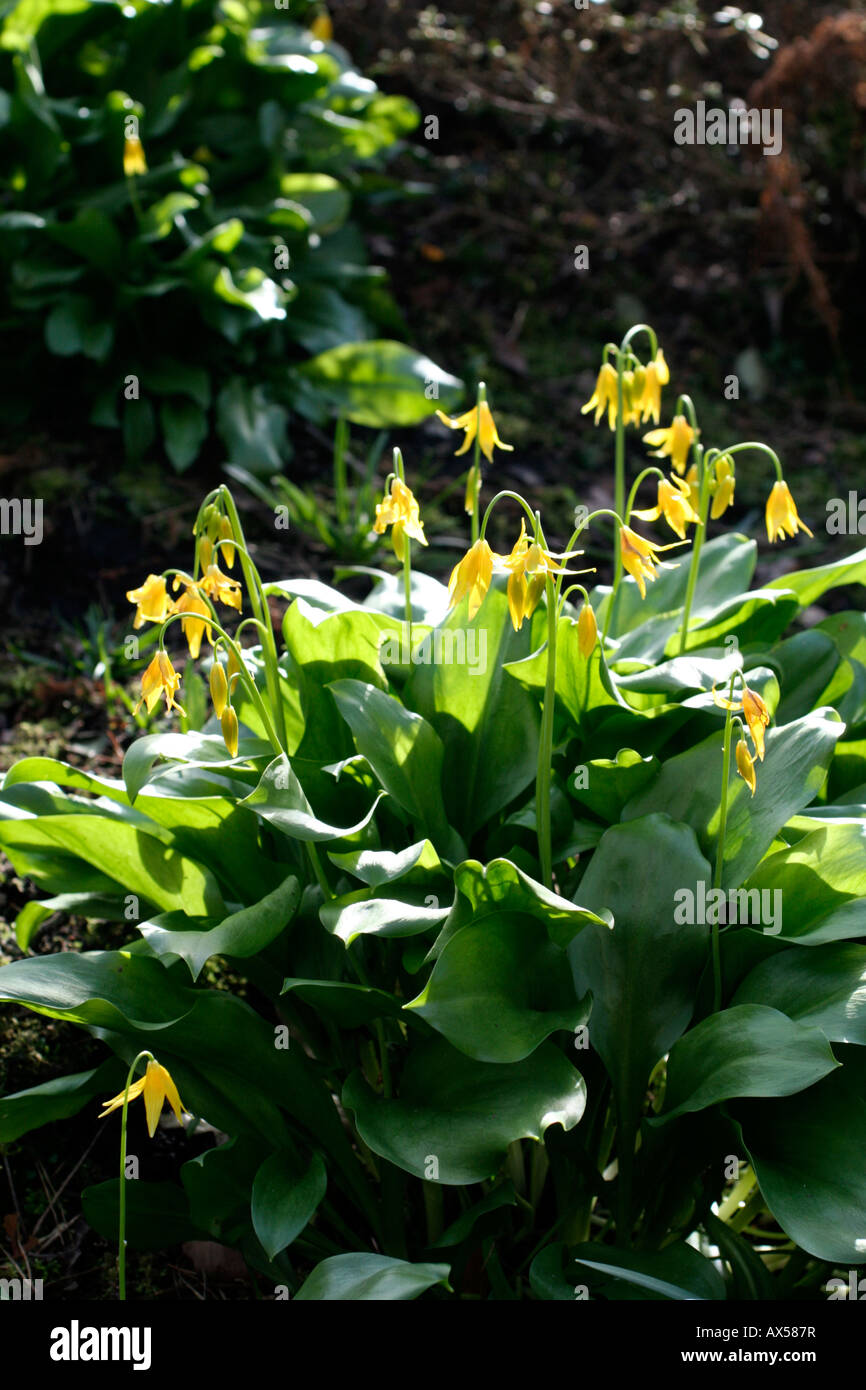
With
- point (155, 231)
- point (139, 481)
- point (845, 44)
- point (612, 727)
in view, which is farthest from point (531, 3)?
point (612, 727)

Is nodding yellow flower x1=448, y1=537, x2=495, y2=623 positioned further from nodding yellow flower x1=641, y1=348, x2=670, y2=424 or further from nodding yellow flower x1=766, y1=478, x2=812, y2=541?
nodding yellow flower x1=641, y1=348, x2=670, y2=424

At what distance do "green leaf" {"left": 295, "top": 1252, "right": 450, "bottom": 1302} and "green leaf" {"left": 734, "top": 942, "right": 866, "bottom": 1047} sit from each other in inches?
24.6

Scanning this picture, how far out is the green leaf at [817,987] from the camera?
1762 millimetres

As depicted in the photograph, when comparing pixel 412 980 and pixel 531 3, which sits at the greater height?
pixel 531 3

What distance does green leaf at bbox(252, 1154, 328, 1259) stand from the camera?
71.6 inches

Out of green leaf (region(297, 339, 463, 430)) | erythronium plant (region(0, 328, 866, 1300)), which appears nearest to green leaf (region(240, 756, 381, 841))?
erythronium plant (region(0, 328, 866, 1300))

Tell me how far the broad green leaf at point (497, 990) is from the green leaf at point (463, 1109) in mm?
74

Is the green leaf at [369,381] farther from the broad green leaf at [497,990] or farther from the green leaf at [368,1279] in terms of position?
the green leaf at [368,1279]

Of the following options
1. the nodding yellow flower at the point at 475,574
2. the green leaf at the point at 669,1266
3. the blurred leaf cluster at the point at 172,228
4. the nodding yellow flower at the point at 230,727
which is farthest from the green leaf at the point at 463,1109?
the blurred leaf cluster at the point at 172,228
